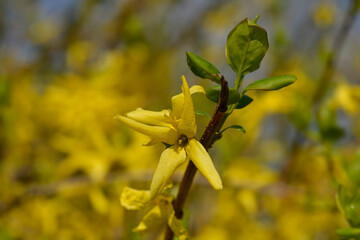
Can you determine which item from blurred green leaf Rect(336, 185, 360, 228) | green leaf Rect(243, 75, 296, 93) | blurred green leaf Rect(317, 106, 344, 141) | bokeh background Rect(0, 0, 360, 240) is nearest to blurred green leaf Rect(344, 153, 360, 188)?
bokeh background Rect(0, 0, 360, 240)

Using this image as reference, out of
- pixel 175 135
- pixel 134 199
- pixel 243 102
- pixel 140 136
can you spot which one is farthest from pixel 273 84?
pixel 140 136

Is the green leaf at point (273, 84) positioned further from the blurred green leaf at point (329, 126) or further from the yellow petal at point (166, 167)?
the blurred green leaf at point (329, 126)

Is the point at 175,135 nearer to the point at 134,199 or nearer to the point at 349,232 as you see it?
the point at 134,199

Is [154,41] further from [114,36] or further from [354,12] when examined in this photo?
[354,12]

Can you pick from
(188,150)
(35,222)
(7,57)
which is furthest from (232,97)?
(7,57)

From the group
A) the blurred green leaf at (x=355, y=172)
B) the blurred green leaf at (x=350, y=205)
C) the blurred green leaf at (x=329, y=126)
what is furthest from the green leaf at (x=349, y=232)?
the blurred green leaf at (x=329, y=126)

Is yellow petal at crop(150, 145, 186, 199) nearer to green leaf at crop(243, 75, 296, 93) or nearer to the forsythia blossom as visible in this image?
the forsythia blossom
